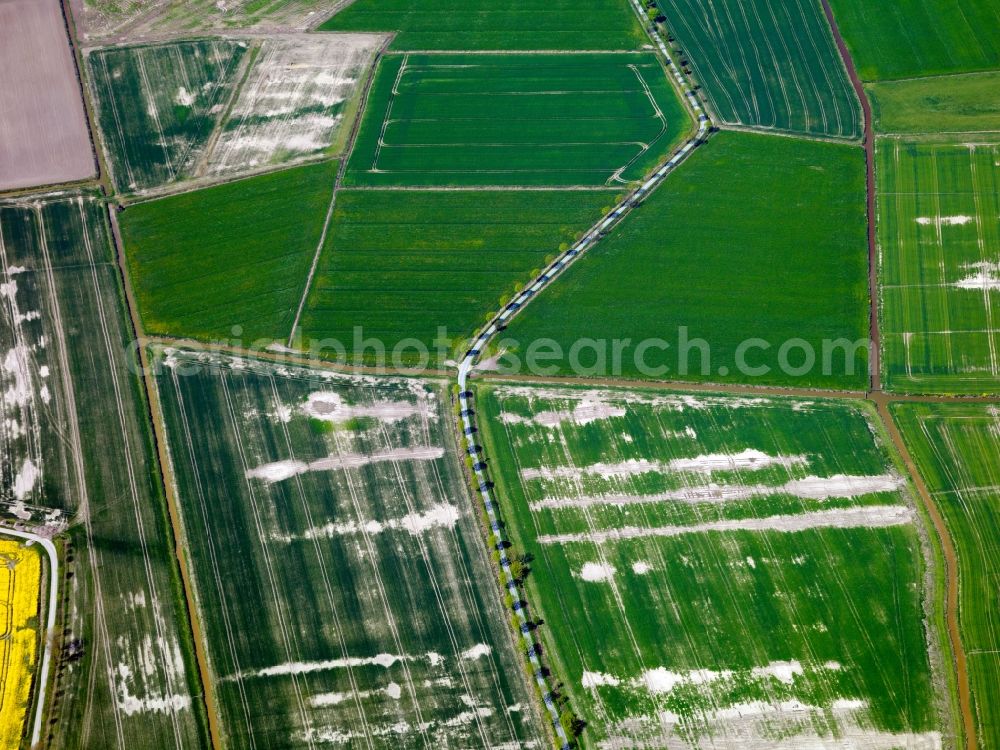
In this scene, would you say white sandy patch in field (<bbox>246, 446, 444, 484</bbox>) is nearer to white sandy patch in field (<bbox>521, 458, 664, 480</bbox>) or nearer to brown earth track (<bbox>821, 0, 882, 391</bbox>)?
white sandy patch in field (<bbox>521, 458, 664, 480</bbox>)

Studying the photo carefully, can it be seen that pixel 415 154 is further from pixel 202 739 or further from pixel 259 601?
pixel 202 739

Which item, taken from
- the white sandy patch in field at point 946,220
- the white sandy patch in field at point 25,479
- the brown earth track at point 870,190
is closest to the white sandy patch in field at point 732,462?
the brown earth track at point 870,190

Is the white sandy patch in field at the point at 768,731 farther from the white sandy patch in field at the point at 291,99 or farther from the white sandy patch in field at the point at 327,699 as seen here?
the white sandy patch in field at the point at 291,99

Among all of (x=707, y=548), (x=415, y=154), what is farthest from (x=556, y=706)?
(x=415, y=154)

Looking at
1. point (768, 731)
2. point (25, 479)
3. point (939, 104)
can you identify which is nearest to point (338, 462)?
point (25, 479)

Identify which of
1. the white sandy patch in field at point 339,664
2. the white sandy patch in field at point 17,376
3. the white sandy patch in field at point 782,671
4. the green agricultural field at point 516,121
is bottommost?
the white sandy patch in field at point 782,671

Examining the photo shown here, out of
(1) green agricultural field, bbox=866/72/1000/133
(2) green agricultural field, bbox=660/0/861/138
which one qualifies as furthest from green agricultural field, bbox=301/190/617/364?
(1) green agricultural field, bbox=866/72/1000/133
